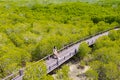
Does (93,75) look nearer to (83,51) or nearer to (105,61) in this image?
(105,61)

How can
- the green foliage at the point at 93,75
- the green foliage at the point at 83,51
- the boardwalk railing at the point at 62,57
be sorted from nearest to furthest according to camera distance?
the boardwalk railing at the point at 62,57, the green foliage at the point at 93,75, the green foliage at the point at 83,51

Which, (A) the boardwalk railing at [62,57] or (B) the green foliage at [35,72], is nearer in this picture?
(B) the green foliage at [35,72]

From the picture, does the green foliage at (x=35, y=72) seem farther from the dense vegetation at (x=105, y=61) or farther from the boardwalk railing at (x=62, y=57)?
the dense vegetation at (x=105, y=61)

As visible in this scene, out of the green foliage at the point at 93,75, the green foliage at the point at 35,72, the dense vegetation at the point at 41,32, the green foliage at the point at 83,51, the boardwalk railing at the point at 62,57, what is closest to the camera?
the green foliage at the point at 35,72

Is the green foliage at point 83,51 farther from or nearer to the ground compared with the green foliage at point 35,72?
nearer to the ground

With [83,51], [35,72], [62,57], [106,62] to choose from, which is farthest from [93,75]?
[83,51]

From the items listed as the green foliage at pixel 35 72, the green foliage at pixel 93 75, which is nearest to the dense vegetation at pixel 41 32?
the green foliage at pixel 35 72

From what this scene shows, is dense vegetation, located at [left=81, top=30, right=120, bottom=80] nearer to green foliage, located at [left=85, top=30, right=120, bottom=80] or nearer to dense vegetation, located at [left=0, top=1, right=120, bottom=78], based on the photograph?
green foliage, located at [left=85, top=30, right=120, bottom=80]

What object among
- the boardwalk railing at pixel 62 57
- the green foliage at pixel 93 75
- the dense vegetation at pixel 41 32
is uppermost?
the dense vegetation at pixel 41 32

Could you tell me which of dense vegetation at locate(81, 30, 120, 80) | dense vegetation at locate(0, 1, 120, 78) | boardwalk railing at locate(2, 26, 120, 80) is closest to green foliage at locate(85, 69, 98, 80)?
dense vegetation at locate(81, 30, 120, 80)

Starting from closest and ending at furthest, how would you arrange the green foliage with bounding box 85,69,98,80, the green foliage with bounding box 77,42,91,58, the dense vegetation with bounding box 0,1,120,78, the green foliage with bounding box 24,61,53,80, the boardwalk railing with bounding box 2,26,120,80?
1. the green foliage with bounding box 24,61,53,80
2. the boardwalk railing with bounding box 2,26,120,80
3. the green foliage with bounding box 85,69,98,80
4. the dense vegetation with bounding box 0,1,120,78
5. the green foliage with bounding box 77,42,91,58

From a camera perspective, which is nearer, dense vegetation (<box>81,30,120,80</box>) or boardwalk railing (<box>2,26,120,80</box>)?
boardwalk railing (<box>2,26,120,80</box>)
